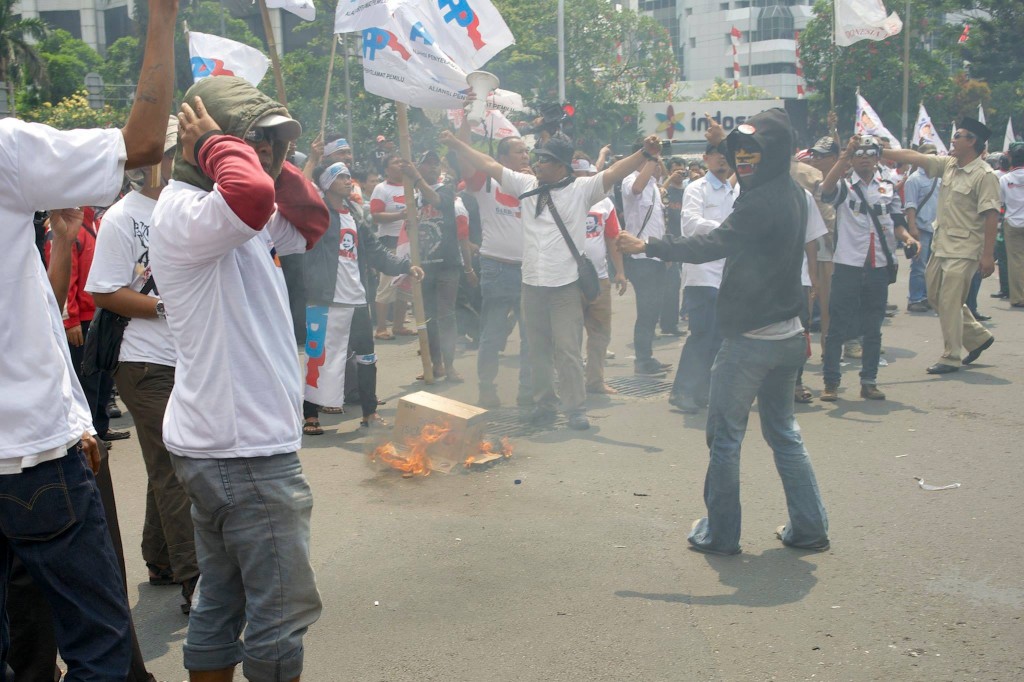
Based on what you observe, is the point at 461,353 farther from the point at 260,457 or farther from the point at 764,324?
the point at 260,457

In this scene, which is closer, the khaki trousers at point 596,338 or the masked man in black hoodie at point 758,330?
the masked man in black hoodie at point 758,330

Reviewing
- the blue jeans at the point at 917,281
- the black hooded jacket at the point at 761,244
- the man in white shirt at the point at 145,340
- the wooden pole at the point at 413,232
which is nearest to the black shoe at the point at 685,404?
the wooden pole at the point at 413,232

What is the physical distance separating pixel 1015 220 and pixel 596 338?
23.0 ft

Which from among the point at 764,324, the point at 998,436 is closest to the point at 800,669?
the point at 764,324

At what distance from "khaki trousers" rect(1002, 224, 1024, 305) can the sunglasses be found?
1238 centimetres

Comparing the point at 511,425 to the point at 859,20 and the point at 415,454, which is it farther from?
the point at 859,20

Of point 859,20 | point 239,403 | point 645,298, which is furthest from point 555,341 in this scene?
point 859,20

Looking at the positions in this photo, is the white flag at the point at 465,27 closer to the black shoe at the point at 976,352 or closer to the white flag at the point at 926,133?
the black shoe at the point at 976,352

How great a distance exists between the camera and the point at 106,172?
8.97 feet

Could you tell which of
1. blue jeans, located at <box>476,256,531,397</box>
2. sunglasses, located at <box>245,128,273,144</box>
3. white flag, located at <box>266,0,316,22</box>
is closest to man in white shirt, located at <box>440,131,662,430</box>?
blue jeans, located at <box>476,256,531,397</box>

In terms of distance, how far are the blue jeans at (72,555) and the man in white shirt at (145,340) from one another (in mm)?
1450

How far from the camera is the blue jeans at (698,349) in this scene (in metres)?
8.43

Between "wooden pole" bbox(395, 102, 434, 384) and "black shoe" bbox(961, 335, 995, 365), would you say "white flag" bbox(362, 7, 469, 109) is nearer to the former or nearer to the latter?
"wooden pole" bbox(395, 102, 434, 384)

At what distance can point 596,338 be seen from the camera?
9.29m
